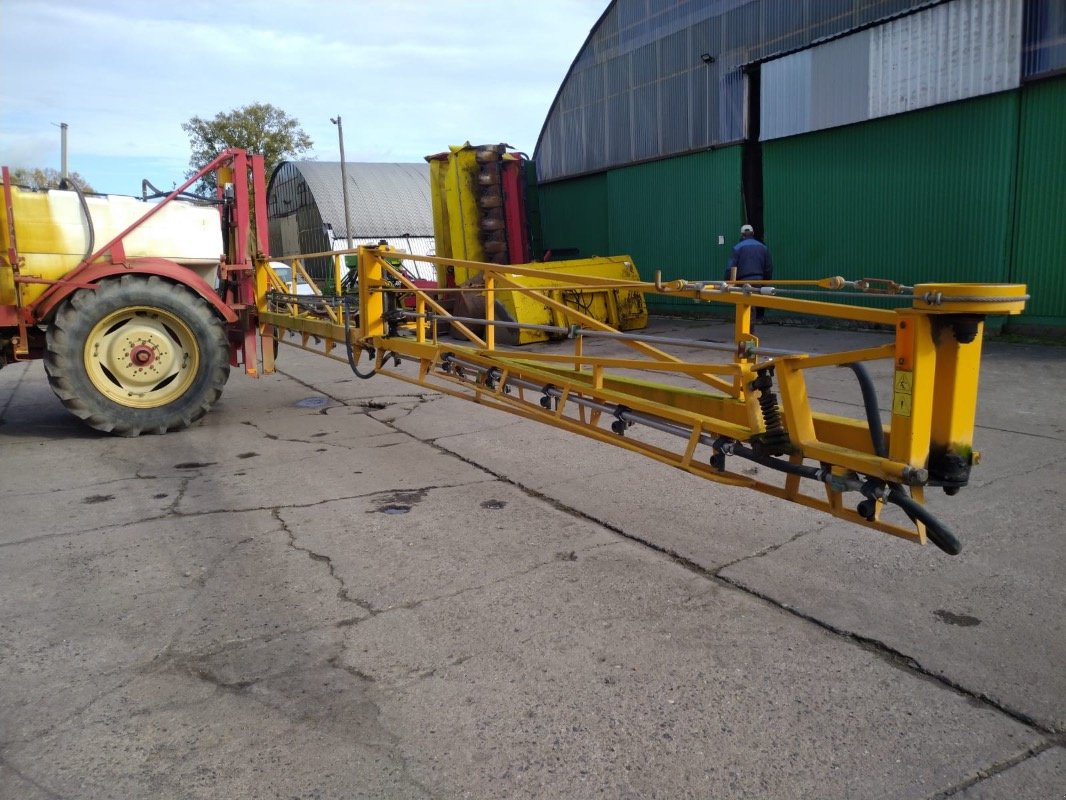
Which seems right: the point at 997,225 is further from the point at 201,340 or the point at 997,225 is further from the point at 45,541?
the point at 45,541

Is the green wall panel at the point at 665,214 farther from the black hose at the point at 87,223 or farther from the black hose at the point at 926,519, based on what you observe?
the black hose at the point at 926,519

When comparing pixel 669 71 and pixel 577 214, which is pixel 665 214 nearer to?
pixel 669 71

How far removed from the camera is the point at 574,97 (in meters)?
20.2

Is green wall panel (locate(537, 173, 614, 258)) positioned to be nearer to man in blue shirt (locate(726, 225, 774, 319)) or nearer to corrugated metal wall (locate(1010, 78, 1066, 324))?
man in blue shirt (locate(726, 225, 774, 319))

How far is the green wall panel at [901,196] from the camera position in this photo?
11969 millimetres

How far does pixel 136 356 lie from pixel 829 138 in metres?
11.7

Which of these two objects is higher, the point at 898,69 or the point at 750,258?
the point at 898,69

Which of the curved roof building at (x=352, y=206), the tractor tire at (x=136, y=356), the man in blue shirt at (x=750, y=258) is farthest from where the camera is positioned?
the curved roof building at (x=352, y=206)

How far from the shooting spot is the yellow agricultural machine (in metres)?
3.03

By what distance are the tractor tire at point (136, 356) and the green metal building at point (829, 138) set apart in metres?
10.5

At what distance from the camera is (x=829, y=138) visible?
562 inches

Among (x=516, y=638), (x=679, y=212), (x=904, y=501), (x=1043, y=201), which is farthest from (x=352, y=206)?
(x=904, y=501)

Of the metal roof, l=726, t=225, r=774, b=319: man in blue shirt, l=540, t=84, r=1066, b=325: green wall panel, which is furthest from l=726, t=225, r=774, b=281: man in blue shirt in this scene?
the metal roof

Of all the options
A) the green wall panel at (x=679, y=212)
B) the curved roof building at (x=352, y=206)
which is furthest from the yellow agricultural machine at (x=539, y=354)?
the curved roof building at (x=352, y=206)
